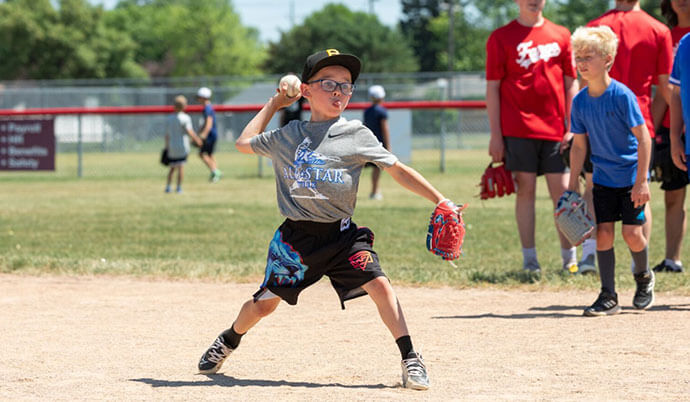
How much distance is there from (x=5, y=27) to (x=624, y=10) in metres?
53.5

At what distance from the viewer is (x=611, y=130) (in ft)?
19.3

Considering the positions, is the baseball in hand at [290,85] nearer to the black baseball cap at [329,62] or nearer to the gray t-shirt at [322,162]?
the black baseball cap at [329,62]

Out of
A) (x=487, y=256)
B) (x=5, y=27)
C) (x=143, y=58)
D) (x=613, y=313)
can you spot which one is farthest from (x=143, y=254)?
(x=143, y=58)

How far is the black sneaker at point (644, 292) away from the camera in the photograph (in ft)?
20.1

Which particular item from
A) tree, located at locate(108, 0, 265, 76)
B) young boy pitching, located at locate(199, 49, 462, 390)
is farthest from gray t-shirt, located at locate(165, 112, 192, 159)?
tree, located at locate(108, 0, 265, 76)

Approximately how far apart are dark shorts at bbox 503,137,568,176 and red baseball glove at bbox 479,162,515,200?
0.23 ft

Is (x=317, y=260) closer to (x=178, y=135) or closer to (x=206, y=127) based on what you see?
(x=178, y=135)

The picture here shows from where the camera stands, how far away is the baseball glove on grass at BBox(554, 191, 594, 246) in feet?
20.3

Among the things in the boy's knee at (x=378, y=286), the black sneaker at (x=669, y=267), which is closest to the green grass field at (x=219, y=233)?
the black sneaker at (x=669, y=267)

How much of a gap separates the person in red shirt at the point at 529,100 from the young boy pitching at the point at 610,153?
4.44 ft

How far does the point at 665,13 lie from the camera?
7559 mm

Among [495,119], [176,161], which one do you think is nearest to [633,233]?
[495,119]

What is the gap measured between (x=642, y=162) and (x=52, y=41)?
55.1 meters

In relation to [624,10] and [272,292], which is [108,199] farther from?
[272,292]
